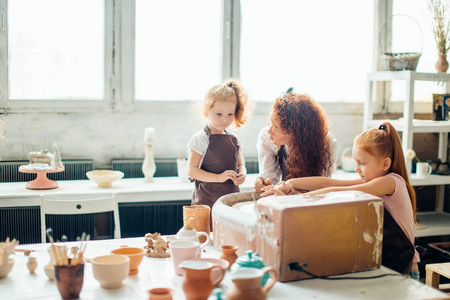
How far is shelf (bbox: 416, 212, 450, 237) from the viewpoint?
373cm

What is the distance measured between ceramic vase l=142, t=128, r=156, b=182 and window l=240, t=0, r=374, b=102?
3.18ft

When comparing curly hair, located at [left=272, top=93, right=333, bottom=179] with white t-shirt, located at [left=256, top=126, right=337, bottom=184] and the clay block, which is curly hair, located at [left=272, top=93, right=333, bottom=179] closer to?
white t-shirt, located at [left=256, top=126, right=337, bottom=184]

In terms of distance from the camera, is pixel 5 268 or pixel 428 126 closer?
pixel 5 268

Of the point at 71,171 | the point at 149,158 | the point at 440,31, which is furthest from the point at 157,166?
the point at 440,31

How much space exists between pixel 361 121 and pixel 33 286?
340cm

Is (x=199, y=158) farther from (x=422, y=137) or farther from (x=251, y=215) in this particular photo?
(x=422, y=137)

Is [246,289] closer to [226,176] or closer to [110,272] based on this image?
[110,272]

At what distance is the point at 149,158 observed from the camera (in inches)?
141

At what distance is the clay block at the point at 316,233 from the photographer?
1633 mm

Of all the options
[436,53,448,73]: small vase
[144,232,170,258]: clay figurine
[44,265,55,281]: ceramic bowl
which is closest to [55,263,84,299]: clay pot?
[44,265,55,281]: ceramic bowl

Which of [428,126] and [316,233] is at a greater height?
[428,126]

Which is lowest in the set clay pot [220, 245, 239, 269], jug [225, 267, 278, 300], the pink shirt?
clay pot [220, 245, 239, 269]

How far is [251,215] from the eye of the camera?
1.82 metres

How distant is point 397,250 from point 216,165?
4.04 ft
